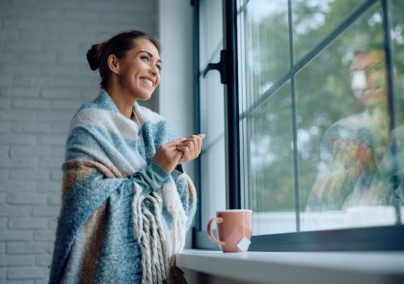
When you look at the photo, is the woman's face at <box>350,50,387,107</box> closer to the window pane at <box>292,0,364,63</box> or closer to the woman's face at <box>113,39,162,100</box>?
the window pane at <box>292,0,364,63</box>

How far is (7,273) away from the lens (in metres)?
2.05

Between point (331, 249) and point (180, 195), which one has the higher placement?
point (180, 195)

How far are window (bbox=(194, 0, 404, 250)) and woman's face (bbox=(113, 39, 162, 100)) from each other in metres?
0.31

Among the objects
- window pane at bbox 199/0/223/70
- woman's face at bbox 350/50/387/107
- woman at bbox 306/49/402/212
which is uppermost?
window pane at bbox 199/0/223/70

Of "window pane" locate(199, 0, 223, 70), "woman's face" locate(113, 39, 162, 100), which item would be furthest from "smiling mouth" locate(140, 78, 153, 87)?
"window pane" locate(199, 0, 223, 70)

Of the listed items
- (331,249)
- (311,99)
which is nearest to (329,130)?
(311,99)

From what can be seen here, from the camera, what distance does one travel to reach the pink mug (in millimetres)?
861

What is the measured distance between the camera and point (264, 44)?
47.4 inches

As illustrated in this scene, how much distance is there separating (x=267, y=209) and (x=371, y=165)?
0.53 meters

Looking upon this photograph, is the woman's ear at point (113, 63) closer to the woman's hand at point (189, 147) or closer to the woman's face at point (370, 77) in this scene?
the woman's hand at point (189, 147)

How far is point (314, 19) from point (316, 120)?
0.23 meters

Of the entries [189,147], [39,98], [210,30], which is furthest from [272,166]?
[39,98]

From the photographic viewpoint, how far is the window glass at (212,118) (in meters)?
1.71

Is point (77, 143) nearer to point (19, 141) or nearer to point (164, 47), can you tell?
point (164, 47)
